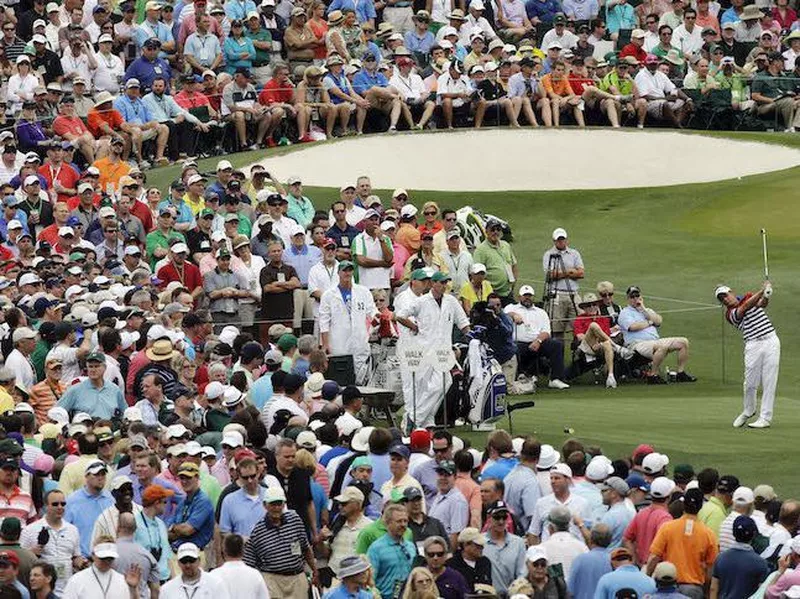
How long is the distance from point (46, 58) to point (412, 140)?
7654 mm

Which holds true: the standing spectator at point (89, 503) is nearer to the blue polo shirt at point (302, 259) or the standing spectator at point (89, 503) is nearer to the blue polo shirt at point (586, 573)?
the blue polo shirt at point (586, 573)

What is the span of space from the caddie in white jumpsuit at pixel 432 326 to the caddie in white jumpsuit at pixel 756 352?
10.9 ft

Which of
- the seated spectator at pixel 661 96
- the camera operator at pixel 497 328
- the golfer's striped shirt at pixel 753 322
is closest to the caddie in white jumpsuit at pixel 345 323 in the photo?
the camera operator at pixel 497 328

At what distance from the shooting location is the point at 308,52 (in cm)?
4116

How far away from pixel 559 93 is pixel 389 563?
25.4 m

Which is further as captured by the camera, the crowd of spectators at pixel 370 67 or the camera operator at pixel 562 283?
the crowd of spectators at pixel 370 67

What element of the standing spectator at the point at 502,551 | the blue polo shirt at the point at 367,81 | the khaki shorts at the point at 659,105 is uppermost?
the standing spectator at the point at 502,551

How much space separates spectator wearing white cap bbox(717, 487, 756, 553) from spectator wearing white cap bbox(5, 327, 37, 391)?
8.37 meters

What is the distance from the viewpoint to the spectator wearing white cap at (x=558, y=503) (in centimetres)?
1853

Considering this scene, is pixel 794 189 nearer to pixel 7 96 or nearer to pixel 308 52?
pixel 308 52

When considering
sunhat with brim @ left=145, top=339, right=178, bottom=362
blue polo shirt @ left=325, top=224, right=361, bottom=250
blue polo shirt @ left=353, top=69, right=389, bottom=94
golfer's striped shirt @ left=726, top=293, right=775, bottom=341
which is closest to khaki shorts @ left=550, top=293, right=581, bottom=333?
blue polo shirt @ left=325, top=224, right=361, bottom=250

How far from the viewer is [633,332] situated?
29812 mm

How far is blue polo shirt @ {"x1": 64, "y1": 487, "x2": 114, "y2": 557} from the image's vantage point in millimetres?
17969

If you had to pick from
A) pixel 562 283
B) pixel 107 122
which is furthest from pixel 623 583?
pixel 107 122
